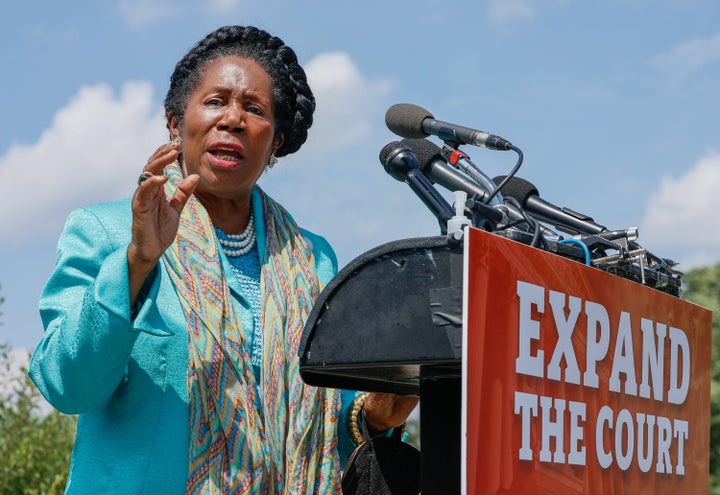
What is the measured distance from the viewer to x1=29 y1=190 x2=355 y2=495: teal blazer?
214 cm

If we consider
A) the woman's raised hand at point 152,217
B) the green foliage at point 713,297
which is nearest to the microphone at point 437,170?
the woman's raised hand at point 152,217

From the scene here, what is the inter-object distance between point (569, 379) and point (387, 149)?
0.83 metres

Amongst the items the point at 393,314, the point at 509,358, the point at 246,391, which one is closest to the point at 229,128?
the point at 246,391

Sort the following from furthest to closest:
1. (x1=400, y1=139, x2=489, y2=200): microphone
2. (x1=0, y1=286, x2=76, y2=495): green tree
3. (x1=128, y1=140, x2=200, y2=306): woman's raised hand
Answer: (x1=0, y1=286, x2=76, y2=495): green tree → (x1=400, y1=139, x2=489, y2=200): microphone → (x1=128, y1=140, x2=200, y2=306): woman's raised hand

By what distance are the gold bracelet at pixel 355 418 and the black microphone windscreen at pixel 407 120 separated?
0.68 meters

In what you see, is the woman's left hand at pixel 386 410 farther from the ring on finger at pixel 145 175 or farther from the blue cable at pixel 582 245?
the ring on finger at pixel 145 175

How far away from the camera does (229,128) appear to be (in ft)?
8.83

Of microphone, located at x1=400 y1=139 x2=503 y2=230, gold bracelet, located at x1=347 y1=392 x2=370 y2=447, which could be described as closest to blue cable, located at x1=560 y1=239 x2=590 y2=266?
microphone, located at x1=400 y1=139 x2=503 y2=230

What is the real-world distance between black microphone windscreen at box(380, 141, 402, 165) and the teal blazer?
0.59m

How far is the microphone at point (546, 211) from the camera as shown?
2623 millimetres

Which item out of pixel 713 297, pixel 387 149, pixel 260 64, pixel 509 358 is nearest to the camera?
pixel 509 358

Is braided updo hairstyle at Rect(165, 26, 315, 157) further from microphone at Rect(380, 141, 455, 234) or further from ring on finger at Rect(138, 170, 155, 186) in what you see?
ring on finger at Rect(138, 170, 155, 186)

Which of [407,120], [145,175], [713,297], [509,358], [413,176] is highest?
[713,297]

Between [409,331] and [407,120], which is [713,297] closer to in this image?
[407,120]
